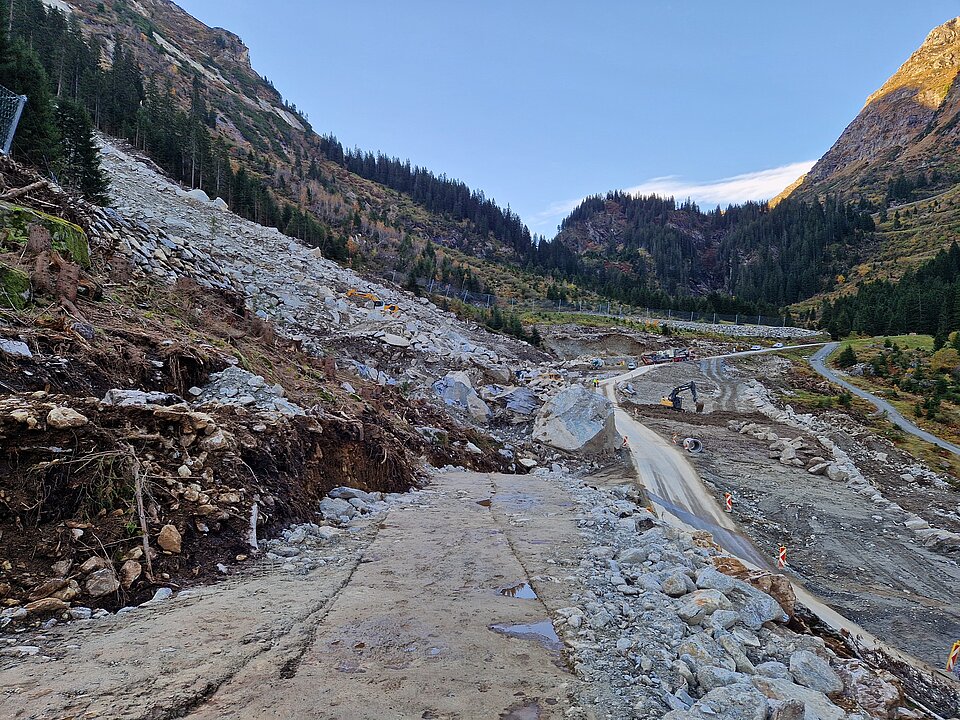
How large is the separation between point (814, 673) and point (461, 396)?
15455 mm

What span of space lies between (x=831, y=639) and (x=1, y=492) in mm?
9911

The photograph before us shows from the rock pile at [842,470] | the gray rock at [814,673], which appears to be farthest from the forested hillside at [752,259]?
the gray rock at [814,673]

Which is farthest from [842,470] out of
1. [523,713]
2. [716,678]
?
[523,713]

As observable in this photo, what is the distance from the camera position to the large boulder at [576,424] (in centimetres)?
1783

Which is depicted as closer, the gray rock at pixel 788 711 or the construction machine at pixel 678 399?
the gray rock at pixel 788 711

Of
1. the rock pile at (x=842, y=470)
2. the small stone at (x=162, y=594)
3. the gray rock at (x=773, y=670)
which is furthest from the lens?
the rock pile at (x=842, y=470)

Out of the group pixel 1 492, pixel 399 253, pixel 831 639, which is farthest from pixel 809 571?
pixel 399 253

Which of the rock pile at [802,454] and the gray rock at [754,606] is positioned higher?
the gray rock at [754,606]

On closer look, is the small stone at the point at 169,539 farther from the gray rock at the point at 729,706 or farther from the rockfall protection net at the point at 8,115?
the rockfall protection net at the point at 8,115

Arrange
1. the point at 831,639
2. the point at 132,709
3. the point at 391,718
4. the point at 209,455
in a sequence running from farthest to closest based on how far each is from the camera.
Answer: the point at 831,639, the point at 209,455, the point at 391,718, the point at 132,709

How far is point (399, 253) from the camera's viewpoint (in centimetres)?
8012

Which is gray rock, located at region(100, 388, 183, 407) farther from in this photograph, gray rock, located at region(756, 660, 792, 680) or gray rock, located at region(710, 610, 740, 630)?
gray rock, located at region(756, 660, 792, 680)

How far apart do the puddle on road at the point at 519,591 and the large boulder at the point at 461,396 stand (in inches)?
519

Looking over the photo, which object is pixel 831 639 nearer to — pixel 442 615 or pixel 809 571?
pixel 442 615
